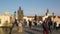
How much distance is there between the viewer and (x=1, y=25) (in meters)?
21.1

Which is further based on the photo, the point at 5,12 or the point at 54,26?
the point at 54,26

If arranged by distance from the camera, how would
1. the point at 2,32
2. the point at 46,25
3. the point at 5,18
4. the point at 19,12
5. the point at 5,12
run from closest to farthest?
the point at 46,25 → the point at 2,32 → the point at 5,18 → the point at 5,12 → the point at 19,12

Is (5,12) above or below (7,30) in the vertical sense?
above

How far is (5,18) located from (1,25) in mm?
1640

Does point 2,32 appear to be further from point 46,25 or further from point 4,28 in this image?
point 46,25

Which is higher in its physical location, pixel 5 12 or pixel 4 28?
pixel 5 12

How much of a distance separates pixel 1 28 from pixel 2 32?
0.78 metres

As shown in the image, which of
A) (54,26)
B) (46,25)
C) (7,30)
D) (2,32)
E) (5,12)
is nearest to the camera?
(46,25)

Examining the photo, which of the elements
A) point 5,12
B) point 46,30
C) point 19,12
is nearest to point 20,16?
point 19,12

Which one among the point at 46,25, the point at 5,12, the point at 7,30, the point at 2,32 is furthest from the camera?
the point at 5,12

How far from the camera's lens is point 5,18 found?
22.6 metres

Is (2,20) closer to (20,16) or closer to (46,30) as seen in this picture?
(46,30)

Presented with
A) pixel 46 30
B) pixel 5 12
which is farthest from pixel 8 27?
pixel 46 30

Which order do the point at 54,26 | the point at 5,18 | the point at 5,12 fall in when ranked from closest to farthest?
the point at 5,18, the point at 5,12, the point at 54,26
